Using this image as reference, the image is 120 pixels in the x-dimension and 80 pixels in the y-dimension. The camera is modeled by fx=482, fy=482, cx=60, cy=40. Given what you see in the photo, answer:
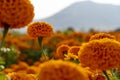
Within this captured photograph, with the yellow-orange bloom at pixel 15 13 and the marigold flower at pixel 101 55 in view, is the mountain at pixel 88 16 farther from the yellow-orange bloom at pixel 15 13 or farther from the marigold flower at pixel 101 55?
the yellow-orange bloom at pixel 15 13

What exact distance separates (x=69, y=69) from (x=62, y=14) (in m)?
43.8

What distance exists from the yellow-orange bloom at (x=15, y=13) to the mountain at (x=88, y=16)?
41.8 meters

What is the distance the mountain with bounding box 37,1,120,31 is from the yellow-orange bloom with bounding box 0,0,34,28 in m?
41.8

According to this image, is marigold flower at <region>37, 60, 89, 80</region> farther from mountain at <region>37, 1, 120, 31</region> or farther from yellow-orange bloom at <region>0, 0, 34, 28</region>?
mountain at <region>37, 1, 120, 31</region>

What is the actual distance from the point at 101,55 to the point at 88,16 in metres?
45.7

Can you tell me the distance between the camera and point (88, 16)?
4791 centimetres

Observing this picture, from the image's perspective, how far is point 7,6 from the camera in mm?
2227

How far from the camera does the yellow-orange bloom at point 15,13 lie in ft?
7.22

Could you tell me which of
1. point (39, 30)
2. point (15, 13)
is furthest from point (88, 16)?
point (15, 13)

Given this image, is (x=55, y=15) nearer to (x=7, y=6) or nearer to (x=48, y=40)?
(x=48, y=40)

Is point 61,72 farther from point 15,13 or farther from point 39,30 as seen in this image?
point 39,30

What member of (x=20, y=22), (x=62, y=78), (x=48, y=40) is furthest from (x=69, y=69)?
(x=48, y=40)

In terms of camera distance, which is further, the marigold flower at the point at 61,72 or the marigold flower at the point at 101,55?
the marigold flower at the point at 101,55

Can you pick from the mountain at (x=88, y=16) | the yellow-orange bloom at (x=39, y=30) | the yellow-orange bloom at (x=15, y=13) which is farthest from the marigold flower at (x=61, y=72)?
the mountain at (x=88, y=16)
